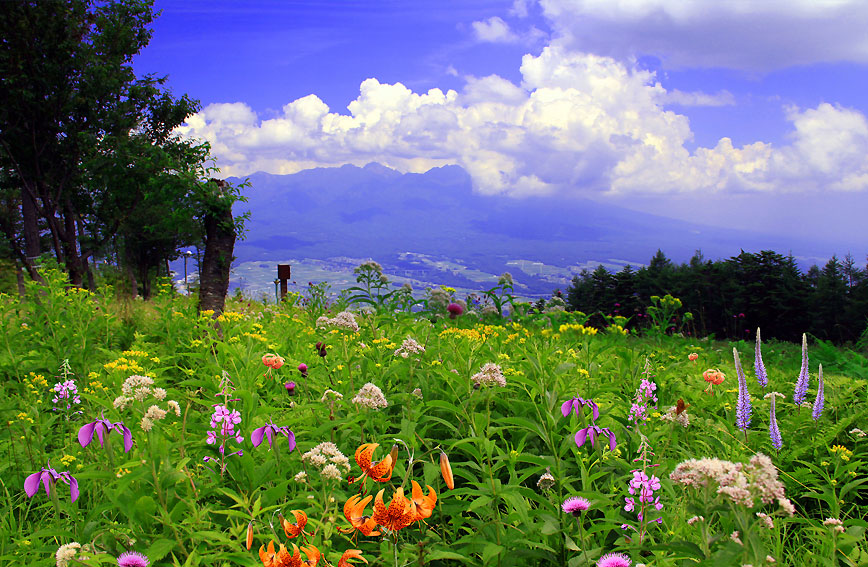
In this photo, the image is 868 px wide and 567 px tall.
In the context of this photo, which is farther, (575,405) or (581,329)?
(581,329)

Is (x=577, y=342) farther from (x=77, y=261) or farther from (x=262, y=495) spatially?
(x=77, y=261)

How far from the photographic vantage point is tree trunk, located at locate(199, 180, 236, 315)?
7.48 m

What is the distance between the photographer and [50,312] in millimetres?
4840

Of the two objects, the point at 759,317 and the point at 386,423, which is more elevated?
the point at 386,423

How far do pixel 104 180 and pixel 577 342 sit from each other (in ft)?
60.0

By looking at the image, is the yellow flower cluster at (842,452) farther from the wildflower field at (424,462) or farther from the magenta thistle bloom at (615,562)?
the magenta thistle bloom at (615,562)

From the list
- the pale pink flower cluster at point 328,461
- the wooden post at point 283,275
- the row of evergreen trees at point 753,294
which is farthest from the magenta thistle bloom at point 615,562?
the row of evergreen trees at point 753,294

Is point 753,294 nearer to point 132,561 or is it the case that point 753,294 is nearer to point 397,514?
point 397,514

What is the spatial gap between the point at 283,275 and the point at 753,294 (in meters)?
16.5

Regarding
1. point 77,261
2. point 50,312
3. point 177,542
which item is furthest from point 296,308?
point 77,261

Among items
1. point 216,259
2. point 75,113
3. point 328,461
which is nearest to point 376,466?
point 328,461

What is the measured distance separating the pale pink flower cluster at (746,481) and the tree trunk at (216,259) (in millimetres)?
7119

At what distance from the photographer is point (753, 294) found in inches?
718

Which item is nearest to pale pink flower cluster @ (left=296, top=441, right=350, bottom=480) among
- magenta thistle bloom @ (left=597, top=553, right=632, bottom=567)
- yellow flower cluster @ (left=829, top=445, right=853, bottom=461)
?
magenta thistle bloom @ (left=597, top=553, right=632, bottom=567)
